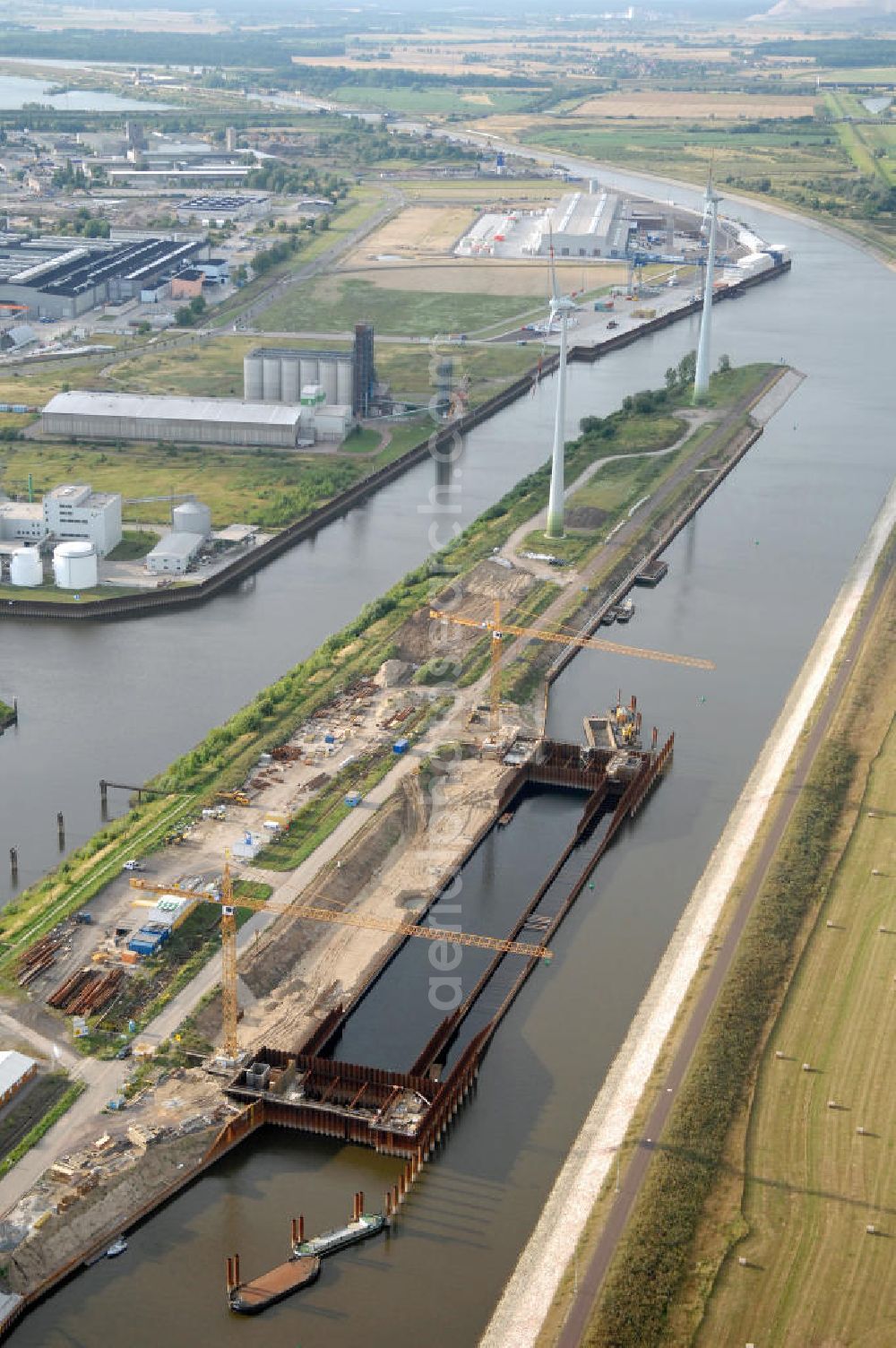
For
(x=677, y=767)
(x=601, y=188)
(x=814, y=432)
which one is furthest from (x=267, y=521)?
(x=601, y=188)

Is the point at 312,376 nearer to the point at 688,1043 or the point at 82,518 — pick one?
the point at 82,518

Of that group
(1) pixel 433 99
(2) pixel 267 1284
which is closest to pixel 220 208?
(1) pixel 433 99

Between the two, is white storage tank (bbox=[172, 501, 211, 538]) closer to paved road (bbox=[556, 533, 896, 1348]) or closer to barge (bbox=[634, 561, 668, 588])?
barge (bbox=[634, 561, 668, 588])

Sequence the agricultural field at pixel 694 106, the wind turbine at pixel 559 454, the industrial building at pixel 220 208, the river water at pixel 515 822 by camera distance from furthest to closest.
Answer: the agricultural field at pixel 694 106
the industrial building at pixel 220 208
the wind turbine at pixel 559 454
the river water at pixel 515 822

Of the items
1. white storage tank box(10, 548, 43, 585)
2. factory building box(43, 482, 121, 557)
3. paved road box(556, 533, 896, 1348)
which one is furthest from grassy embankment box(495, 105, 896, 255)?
paved road box(556, 533, 896, 1348)

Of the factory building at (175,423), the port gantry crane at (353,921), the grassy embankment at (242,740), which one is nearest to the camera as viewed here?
the port gantry crane at (353,921)

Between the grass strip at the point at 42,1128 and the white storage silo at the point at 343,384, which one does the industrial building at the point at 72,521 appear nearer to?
the white storage silo at the point at 343,384

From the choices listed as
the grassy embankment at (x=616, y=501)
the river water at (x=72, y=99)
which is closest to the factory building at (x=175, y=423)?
the grassy embankment at (x=616, y=501)

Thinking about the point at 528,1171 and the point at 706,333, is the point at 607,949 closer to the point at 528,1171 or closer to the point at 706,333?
the point at 528,1171
